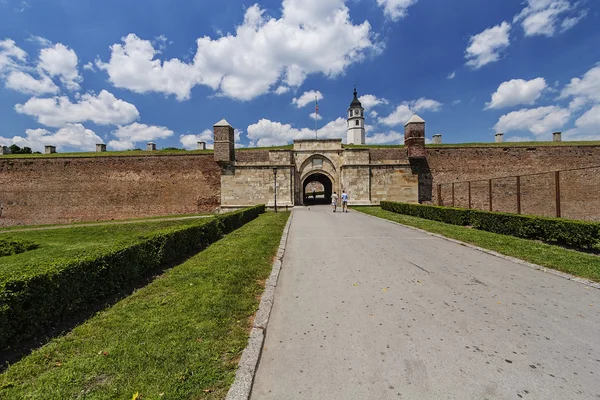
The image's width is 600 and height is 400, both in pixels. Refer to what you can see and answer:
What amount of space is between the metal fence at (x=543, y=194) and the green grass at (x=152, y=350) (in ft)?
71.3

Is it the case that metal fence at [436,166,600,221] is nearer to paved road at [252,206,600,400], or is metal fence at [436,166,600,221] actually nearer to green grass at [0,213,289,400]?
paved road at [252,206,600,400]

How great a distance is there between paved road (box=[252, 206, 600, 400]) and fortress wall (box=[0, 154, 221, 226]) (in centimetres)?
1984

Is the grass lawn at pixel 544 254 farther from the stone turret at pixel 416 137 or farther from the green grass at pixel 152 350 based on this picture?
the stone turret at pixel 416 137

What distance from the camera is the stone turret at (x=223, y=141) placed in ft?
74.1

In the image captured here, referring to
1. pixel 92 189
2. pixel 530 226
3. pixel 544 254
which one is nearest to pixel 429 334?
pixel 544 254

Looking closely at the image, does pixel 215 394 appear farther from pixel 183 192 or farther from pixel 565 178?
pixel 565 178

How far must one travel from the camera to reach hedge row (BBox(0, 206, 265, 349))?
332cm

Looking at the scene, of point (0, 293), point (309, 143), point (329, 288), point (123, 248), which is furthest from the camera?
point (309, 143)

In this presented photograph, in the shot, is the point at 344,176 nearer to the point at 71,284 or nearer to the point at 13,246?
the point at 13,246

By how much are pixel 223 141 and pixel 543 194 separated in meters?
26.0

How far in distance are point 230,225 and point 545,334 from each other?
1053 centimetres

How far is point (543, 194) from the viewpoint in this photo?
2280 cm

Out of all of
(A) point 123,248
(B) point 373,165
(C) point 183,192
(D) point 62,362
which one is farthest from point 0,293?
(B) point 373,165

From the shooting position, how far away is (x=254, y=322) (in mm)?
3697
